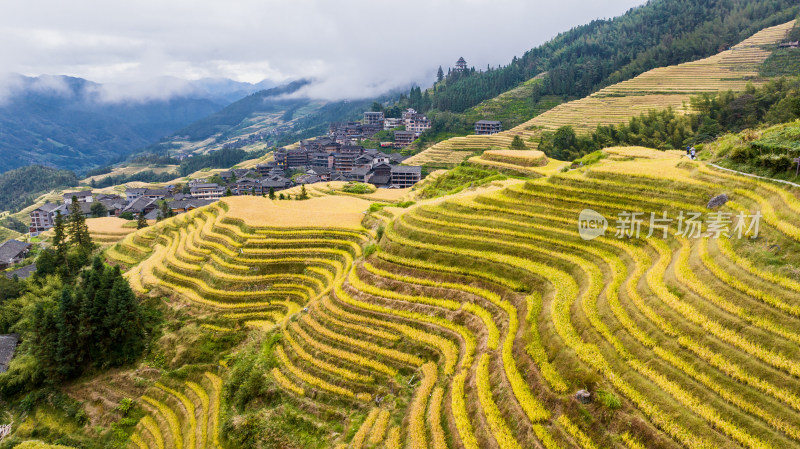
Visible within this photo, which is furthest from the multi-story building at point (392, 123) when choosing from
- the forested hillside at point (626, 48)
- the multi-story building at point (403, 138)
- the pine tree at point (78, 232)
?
the pine tree at point (78, 232)

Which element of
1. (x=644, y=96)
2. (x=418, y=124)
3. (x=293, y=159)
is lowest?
(x=293, y=159)

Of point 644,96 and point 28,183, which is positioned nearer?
point 644,96

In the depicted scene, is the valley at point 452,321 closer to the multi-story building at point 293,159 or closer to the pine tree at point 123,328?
the pine tree at point 123,328

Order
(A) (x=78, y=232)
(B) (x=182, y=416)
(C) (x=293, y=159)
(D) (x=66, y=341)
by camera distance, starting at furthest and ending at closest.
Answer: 1. (C) (x=293, y=159)
2. (A) (x=78, y=232)
3. (D) (x=66, y=341)
4. (B) (x=182, y=416)

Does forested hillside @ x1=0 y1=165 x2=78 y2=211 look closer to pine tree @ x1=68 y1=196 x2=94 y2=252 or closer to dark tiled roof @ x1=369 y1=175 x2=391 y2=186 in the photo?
pine tree @ x1=68 y1=196 x2=94 y2=252

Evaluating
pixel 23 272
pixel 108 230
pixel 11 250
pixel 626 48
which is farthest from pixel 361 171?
pixel 626 48

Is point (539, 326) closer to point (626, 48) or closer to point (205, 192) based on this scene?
point (205, 192)

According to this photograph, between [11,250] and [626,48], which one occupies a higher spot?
[626,48]
